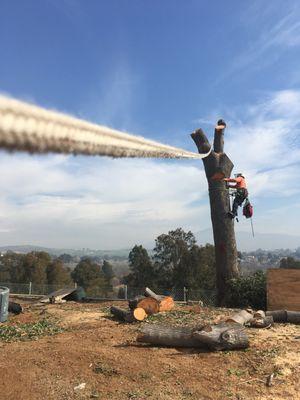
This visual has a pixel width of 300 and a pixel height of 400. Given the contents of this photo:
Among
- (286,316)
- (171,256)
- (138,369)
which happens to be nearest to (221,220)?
(286,316)

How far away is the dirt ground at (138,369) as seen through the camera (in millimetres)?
6984

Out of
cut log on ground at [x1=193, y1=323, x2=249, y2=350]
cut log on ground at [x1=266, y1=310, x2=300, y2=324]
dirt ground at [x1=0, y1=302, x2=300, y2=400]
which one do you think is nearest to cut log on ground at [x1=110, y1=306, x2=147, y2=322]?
dirt ground at [x1=0, y1=302, x2=300, y2=400]

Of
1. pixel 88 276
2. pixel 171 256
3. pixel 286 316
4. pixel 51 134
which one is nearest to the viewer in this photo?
pixel 51 134

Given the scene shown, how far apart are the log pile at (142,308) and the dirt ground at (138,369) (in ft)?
4.81

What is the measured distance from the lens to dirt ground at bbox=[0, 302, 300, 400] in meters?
6.98

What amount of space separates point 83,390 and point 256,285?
10.2 m

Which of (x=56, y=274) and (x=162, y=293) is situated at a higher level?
(x=56, y=274)

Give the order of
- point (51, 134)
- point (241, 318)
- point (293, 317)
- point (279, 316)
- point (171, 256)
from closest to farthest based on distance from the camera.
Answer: point (51, 134) < point (241, 318) < point (293, 317) < point (279, 316) < point (171, 256)

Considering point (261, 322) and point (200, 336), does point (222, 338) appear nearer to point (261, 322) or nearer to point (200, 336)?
point (200, 336)

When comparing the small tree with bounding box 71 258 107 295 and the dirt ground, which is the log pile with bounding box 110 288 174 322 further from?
the small tree with bounding box 71 258 107 295

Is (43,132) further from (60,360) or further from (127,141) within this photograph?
(60,360)

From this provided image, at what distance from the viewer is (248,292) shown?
15883 mm

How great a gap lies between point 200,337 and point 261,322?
9.77ft

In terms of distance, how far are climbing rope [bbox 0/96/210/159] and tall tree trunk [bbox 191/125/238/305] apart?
590 inches
